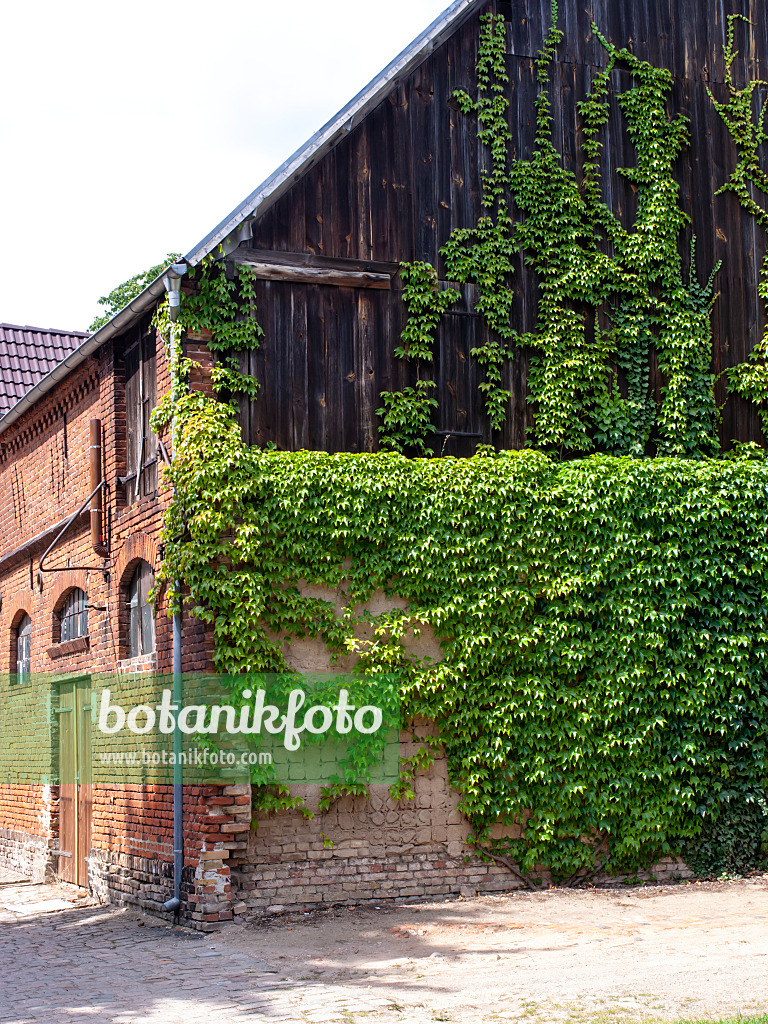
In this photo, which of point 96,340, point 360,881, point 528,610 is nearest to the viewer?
point 360,881

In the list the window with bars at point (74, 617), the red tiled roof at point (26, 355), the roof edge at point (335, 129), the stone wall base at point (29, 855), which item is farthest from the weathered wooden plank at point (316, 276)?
the red tiled roof at point (26, 355)

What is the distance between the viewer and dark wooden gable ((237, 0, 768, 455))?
11234mm

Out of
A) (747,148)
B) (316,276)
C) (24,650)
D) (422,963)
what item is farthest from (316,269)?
(24,650)

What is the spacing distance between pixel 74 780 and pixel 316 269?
276 inches

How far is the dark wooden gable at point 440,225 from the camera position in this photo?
1123 centimetres

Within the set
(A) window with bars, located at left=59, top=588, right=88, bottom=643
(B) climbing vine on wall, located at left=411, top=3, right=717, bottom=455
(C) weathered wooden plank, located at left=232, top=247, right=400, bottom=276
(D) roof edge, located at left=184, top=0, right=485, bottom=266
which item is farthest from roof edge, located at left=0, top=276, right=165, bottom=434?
(B) climbing vine on wall, located at left=411, top=3, right=717, bottom=455

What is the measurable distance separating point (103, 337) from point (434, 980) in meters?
7.64

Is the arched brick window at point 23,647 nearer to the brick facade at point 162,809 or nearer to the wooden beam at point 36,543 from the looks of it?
the brick facade at point 162,809

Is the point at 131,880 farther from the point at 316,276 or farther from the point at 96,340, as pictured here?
the point at 316,276

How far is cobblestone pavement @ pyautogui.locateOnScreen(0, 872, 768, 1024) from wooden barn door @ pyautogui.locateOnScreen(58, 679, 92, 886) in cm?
208

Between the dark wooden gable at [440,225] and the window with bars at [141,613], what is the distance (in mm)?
2158

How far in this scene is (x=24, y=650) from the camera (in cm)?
1627

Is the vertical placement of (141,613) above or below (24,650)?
above

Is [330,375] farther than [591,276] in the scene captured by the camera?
No
